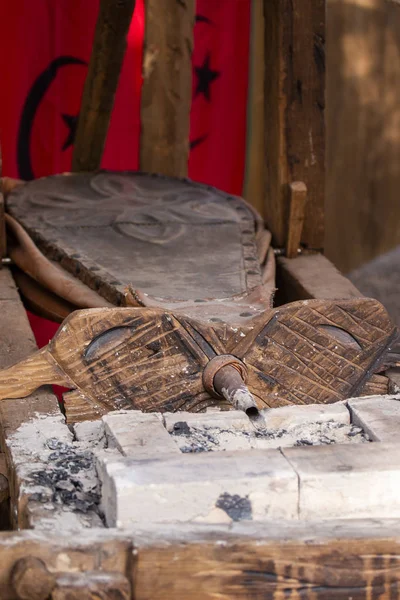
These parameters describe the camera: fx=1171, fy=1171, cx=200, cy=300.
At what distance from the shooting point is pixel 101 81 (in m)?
5.37

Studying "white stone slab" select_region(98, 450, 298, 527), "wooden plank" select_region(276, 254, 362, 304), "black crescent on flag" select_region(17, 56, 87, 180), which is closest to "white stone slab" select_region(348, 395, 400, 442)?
"white stone slab" select_region(98, 450, 298, 527)

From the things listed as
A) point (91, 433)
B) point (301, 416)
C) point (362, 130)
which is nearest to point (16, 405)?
point (91, 433)

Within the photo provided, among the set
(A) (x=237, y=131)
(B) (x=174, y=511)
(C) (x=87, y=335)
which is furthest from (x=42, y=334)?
(B) (x=174, y=511)

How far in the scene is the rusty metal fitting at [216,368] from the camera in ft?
10.2

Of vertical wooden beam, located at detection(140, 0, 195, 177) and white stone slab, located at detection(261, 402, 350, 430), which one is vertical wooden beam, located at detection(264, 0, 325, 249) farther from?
white stone slab, located at detection(261, 402, 350, 430)

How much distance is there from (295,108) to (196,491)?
2583 mm

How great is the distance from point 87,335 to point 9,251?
145 centimetres

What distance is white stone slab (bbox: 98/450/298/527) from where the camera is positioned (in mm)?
2328

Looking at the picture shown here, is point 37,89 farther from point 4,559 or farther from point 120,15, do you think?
point 4,559

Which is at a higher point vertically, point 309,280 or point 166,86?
point 166,86

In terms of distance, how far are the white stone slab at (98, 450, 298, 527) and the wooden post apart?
125 inches

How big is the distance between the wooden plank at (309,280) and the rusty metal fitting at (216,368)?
0.96m

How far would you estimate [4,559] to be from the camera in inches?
82.5

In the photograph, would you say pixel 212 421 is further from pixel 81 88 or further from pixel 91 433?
pixel 81 88
